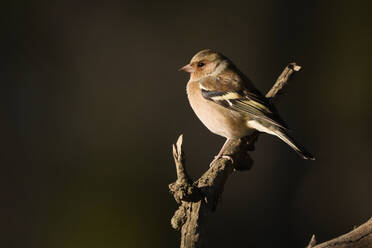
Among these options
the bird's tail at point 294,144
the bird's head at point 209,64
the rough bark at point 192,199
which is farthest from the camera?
the bird's head at point 209,64

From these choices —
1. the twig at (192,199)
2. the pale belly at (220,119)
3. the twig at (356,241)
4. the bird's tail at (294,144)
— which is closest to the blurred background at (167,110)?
the pale belly at (220,119)

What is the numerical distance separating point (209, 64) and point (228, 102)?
0.47m

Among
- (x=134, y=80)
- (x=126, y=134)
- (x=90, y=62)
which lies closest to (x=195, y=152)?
(x=126, y=134)

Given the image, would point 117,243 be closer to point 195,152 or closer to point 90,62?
point 195,152

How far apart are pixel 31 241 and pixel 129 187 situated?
4.04 feet

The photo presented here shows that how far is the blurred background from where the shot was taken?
6121 millimetres

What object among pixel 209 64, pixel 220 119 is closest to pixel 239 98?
pixel 220 119

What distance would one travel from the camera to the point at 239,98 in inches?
154

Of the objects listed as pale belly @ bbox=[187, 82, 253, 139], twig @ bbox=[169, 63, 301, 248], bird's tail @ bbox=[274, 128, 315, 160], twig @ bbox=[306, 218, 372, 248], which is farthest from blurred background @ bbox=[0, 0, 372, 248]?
twig @ bbox=[306, 218, 372, 248]

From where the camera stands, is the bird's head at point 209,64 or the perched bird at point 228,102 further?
the bird's head at point 209,64

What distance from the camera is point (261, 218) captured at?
645cm

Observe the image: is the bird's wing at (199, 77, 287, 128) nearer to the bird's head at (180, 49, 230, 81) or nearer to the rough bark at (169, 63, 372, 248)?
the bird's head at (180, 49, 230, 81)

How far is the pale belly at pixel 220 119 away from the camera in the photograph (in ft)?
12.5

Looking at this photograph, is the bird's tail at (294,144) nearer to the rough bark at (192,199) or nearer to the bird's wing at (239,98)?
the bird's wing at (239,98)
